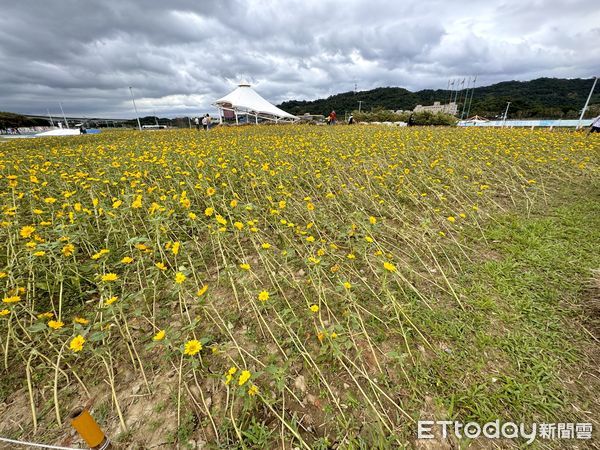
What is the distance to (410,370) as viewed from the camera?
159 centimetres

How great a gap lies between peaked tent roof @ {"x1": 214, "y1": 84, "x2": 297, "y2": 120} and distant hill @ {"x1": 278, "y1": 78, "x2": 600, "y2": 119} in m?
38.8

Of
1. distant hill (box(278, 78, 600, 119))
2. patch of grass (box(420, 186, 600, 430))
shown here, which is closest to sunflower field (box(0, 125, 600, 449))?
patch of grass (box(420, 186, 600, 430))

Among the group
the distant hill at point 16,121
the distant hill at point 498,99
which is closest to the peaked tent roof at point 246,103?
the distant hill at point 498,99

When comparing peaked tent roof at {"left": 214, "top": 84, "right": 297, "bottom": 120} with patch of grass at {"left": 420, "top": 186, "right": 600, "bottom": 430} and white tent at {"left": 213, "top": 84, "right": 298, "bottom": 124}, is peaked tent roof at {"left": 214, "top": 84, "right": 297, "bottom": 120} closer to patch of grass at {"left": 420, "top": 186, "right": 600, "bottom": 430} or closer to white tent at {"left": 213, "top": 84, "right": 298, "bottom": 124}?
white tent at {"left": 213, "top": 84, "right": 298, "bottom": 124}

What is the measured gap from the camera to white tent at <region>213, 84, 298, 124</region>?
99.0ft

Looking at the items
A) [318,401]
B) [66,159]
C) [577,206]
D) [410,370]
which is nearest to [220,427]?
[318,401]

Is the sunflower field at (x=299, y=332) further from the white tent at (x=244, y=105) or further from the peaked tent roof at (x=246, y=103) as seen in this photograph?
the peaked tent roof at (x=246, y=103)

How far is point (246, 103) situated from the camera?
3069 centimetres

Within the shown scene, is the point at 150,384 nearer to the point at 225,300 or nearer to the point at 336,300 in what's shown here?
the point at 225,300

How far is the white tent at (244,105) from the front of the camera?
30172 millimetres

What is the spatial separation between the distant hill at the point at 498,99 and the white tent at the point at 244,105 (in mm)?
38961

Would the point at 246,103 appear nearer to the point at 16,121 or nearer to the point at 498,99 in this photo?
the point at 498,99

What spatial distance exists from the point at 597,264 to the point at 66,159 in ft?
27.7

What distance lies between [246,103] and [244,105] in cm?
81
